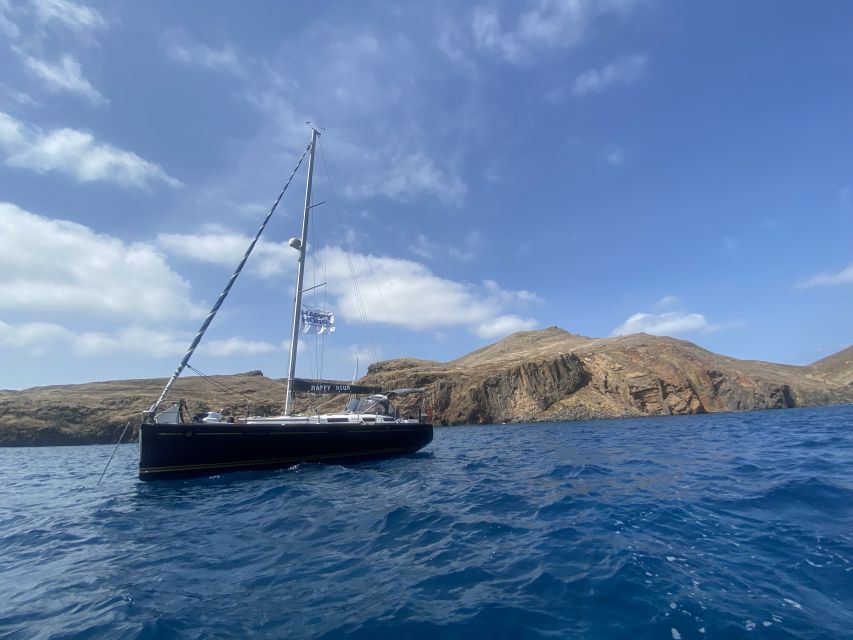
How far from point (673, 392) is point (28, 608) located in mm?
82376

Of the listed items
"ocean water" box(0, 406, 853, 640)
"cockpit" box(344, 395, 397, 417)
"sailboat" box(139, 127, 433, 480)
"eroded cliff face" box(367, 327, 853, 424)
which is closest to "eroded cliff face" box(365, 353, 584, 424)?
"eroded cliff face" box(367, 327, 853, 424)

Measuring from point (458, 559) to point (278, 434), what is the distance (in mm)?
12170

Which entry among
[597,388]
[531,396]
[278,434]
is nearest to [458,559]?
[278,434]

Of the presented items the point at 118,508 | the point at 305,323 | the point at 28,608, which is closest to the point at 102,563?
the point at 28,608

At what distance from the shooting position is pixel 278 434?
16594mm

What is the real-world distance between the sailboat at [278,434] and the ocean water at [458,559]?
2.58 meters

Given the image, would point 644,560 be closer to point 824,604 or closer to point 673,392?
point 824,604

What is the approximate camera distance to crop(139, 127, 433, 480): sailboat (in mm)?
14938

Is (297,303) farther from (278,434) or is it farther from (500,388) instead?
(500,388)

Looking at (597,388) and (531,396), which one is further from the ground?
(597,388)

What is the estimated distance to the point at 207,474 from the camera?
51.2 feet

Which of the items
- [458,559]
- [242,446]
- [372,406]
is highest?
[372,406]

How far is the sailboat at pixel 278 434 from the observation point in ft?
49.0

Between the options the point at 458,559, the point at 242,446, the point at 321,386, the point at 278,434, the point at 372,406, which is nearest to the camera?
the point at 458,559
